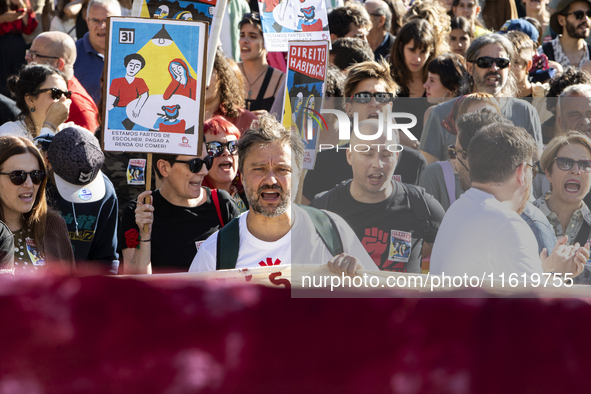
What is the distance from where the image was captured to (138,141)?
258 cm

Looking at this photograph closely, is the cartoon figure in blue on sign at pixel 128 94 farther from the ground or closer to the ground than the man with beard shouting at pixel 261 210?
farther from the ground

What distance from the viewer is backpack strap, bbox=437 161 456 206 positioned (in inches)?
49.1

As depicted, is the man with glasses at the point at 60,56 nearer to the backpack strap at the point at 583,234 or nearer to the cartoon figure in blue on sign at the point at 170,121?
the cartoon figure in blue on sign at the point at 170,121

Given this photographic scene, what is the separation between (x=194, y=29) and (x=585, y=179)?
181 cm

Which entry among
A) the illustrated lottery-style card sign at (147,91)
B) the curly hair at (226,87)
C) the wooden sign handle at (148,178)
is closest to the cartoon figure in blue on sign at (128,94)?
the illustrated lottery-style card sign at (147,91)

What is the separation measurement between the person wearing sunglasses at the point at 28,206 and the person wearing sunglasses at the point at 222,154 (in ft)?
3.11

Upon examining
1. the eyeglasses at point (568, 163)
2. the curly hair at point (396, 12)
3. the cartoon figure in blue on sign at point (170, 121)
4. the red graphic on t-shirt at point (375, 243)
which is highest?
the curly hair at point (396, 12)

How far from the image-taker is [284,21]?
3803 mm

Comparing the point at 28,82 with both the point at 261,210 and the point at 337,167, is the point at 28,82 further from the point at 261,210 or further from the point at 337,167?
the point at 337,167

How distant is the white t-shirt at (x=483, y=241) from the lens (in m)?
1.21

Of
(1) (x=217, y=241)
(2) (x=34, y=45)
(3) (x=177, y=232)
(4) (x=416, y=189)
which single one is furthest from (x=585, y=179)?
(2) (x=34, y=45)

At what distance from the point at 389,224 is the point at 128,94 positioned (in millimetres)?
1619

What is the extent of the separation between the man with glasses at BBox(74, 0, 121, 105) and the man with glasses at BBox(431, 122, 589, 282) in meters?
3.92

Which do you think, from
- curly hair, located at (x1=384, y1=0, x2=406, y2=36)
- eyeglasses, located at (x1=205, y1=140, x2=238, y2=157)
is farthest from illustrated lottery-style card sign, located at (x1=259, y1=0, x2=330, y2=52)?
curly hair, located at (x1=384, y1=0, x2=406, y2=36)
